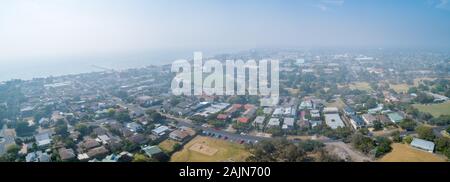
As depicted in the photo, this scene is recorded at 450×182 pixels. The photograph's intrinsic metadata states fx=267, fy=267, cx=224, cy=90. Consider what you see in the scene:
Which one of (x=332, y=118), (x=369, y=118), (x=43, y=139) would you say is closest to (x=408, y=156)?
(x=369, y=118)

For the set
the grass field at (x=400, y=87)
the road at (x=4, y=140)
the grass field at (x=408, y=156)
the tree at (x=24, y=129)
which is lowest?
the road at (x=4, y=140)

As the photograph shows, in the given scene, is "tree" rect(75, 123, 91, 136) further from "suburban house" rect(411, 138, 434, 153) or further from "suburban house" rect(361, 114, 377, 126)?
"suburban house" rect(411, 138, 434, 153)

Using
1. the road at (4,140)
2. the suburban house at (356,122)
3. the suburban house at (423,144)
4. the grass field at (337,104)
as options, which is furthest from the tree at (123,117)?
the suburban house at (423,144)

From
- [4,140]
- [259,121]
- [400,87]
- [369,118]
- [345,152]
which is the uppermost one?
[400,87]

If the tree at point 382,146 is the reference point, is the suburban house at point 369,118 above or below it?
above

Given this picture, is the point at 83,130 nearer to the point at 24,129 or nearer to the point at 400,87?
the point at 24,129

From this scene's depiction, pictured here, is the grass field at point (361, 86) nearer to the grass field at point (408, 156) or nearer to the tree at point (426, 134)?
the tree at point (426, 134)

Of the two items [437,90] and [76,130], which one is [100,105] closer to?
[76,130]
